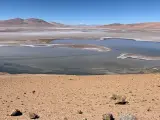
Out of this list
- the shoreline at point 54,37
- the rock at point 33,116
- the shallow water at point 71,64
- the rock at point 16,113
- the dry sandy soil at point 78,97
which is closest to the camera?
the rock at point 33,116

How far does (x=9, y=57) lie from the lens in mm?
30703

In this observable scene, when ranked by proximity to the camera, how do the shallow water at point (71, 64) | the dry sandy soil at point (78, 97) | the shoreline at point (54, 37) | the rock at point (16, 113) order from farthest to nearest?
the shoreline at point (54, 37) → the shallow water at point (71, 64) → the dry sandy soil at point (78, 97) → the rock at point (16, 113)

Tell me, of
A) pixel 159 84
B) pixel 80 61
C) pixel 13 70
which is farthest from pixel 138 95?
pixel 80 61

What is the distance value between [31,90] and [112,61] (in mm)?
14260

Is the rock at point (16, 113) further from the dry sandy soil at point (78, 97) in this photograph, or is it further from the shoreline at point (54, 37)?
the shoreline at point (54, 37)

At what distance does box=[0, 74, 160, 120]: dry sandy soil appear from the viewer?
35.0ft

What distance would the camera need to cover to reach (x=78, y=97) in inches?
518

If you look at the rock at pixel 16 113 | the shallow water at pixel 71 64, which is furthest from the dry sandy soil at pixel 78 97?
the shallow water at pixel 71 64

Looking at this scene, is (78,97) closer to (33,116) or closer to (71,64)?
(33,116)

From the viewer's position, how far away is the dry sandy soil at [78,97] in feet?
35.0

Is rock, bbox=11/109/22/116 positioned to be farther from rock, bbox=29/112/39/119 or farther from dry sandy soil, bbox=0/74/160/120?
rock, bbox=29/112/39/119

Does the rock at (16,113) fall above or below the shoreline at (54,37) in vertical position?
below

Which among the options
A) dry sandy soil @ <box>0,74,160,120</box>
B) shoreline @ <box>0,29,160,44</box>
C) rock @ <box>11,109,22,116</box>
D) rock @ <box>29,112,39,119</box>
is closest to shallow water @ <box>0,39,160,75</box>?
dry sandy soil @ <box>0,74,160,120</box>

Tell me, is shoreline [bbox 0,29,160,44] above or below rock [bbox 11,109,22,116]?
above
